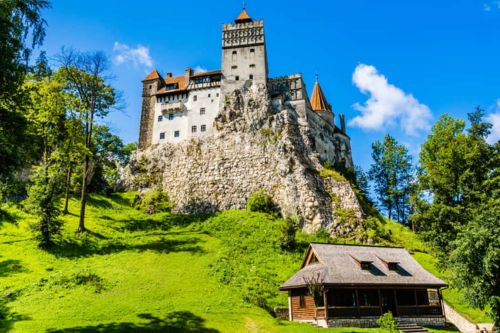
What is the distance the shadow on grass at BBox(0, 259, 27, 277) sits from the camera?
32.6 metres

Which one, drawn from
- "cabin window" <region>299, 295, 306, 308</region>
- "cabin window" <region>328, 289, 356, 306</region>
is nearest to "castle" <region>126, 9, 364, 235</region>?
"cabin window" <region>328, 289, 356, 306</region>

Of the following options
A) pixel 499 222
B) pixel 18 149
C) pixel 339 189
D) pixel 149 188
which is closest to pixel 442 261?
pixel 499 222

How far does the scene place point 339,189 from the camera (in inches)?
2267

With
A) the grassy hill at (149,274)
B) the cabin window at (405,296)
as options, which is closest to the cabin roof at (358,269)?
the cabin window at (405,296)

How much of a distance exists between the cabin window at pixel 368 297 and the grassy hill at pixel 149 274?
4.93 meters

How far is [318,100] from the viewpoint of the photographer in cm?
7681

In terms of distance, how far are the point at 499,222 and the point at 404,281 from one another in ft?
29.6

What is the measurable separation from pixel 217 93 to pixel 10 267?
45100 millimetres

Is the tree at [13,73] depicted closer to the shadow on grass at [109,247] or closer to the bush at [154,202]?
the shadow on grass at [109,247]

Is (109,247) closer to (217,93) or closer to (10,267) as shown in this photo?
(10,267)

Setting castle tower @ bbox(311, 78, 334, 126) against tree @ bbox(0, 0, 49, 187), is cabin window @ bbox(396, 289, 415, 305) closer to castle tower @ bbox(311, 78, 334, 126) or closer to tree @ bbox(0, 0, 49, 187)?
tree @ bbox(0, 0, 49, 187)

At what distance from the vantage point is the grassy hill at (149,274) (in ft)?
82.0

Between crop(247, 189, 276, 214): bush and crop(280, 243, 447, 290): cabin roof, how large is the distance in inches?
796

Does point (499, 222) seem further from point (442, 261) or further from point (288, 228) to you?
point (288, 228)
